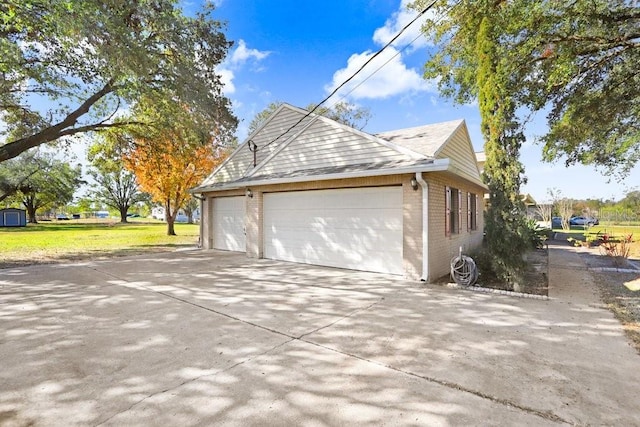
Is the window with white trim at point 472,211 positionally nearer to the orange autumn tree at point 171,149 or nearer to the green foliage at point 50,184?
the orange autumn tree at point 171,149

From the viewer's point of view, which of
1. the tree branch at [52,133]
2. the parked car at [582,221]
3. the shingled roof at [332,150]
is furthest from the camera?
the parked car at [582,221]

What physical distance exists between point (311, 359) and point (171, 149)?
1241cm

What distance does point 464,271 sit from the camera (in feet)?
21.2

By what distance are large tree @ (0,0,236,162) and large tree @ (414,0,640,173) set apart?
706cm

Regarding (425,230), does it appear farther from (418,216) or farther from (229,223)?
(229,223)

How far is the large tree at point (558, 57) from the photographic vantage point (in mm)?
6602

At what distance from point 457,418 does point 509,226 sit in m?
4.89

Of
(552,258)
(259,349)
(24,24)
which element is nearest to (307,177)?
(259,349)

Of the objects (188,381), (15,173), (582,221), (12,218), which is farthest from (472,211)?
(12,218)

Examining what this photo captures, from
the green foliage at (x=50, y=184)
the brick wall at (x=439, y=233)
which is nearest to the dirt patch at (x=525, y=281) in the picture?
the brick wall at (x=439, y=233)

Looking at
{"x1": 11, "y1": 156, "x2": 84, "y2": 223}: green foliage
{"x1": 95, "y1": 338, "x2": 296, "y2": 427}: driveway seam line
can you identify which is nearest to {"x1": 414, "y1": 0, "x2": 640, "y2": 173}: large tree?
{"x1": 95, "y1": 338, "x2": 296, "y2": 427}: driveway seam line

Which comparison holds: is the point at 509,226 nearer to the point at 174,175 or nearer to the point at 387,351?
the point at 387,351

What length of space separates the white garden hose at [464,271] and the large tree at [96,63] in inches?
353

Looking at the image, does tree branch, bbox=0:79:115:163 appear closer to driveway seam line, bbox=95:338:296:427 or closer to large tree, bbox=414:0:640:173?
large tree, bbox=414:0:640:173
